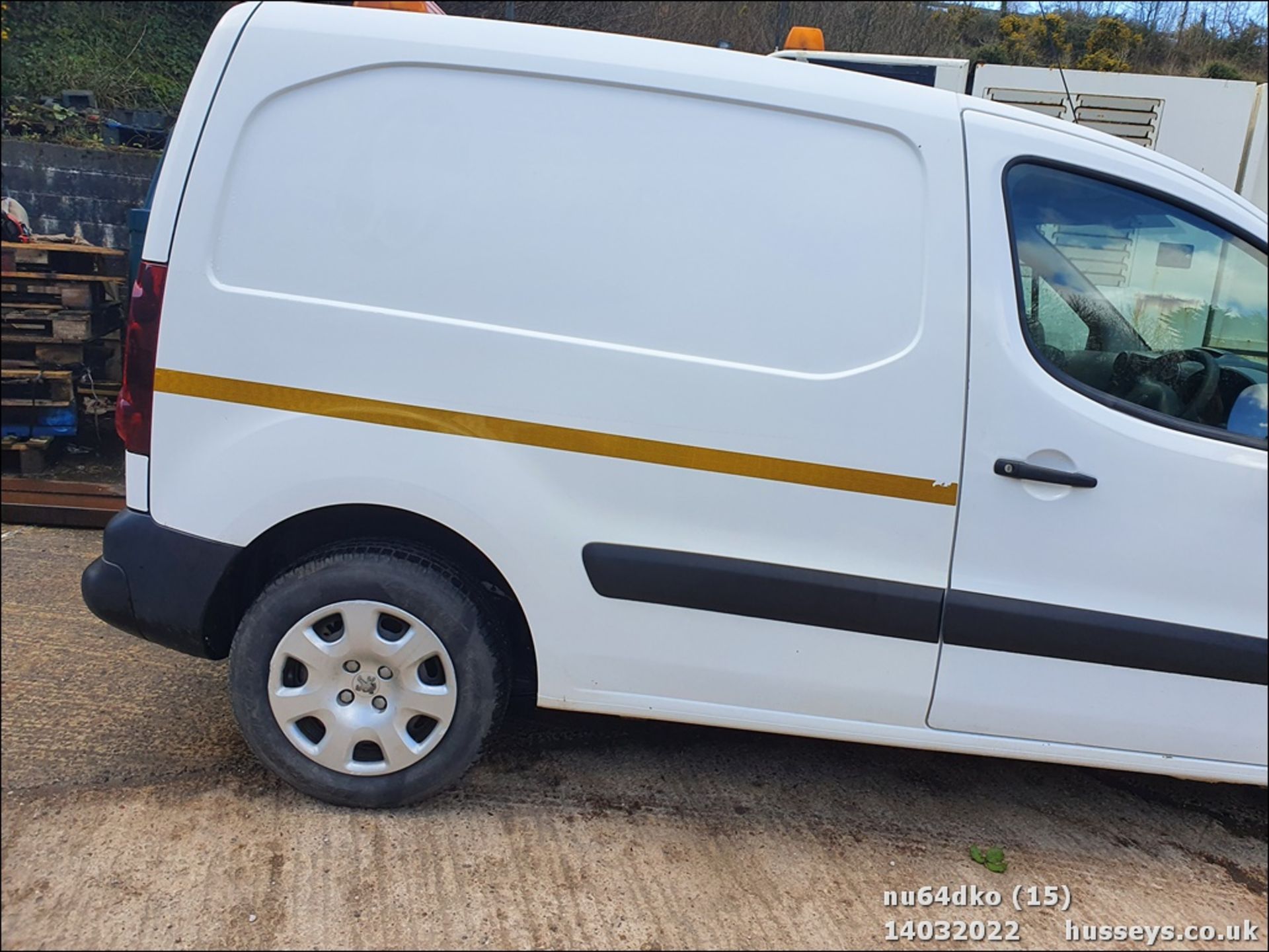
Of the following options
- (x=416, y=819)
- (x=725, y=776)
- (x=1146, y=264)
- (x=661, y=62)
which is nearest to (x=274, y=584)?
(x=416, y=819)

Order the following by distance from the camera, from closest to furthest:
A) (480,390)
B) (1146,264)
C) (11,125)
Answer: (480,390), (1146,264), (11,125)

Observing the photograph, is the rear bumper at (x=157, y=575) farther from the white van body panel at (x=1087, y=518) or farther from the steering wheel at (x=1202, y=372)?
the steering wheel at (x=1202, y=372)

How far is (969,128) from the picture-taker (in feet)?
7.82

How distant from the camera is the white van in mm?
2332

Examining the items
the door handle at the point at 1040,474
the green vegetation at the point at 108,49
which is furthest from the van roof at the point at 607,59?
the green vegetation at the point at 108,49

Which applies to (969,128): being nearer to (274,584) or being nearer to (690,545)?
(690,545)

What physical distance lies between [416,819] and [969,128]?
88.9 inches

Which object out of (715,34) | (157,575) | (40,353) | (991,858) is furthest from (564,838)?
(715,34)

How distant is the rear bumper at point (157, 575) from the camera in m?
2.46

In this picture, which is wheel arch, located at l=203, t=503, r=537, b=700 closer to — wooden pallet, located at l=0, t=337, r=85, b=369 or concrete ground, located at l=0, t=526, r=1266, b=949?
concrete ground, located at l=0, t=526, r=1266, b=949

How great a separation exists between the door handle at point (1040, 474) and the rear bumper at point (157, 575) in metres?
1.91

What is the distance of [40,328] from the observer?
16.6 feet

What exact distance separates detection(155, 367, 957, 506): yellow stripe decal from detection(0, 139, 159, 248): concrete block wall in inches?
186

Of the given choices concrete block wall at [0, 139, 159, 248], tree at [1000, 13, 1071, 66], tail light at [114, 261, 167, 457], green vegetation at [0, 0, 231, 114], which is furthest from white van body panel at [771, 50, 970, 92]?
green vegetation at [0, 0, 231, 114]
